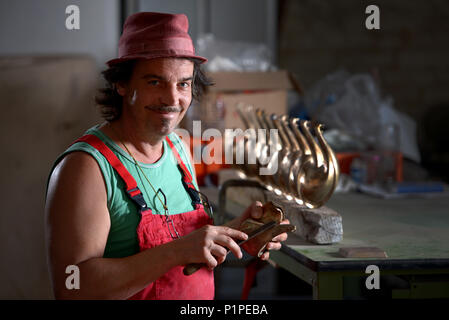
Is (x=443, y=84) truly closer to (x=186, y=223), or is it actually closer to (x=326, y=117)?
(x=326, y=117)

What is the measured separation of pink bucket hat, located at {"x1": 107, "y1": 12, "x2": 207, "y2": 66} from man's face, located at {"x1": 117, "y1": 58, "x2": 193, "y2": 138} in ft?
0.10

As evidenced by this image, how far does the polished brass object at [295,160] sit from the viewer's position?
1939mm

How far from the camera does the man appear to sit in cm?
144

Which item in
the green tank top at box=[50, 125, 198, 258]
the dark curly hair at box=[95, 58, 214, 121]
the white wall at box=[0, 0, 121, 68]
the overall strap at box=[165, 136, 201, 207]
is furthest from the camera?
the white wall at box=[0, 0, 121, 68]

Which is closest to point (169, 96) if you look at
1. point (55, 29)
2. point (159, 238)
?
point (159, 238)

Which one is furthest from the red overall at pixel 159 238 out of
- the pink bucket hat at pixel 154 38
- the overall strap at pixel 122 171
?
the pink bucket hat at pixel 154 38

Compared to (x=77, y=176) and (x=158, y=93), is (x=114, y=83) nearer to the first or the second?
(x=158, y=93)

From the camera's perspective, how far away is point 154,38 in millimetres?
1611

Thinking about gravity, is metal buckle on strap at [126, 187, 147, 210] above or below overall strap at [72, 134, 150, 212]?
below

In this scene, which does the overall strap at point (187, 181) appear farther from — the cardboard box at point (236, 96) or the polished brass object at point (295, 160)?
the cardboard box at point (236, 96)

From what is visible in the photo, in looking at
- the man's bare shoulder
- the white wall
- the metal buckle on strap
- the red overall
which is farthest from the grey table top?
the white wall

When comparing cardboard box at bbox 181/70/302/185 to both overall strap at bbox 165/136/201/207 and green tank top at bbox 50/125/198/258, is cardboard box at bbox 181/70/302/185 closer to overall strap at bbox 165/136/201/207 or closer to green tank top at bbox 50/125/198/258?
overall strap at bbox 165/136/201/207

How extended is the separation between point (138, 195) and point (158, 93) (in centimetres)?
30

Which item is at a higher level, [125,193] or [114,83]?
[114,83]
